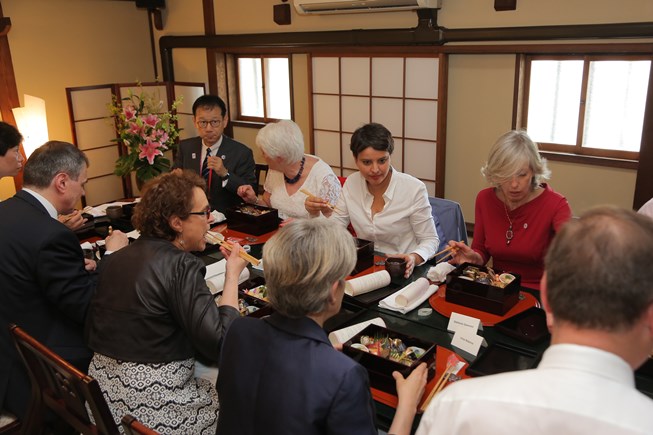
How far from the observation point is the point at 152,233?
5.94 ft

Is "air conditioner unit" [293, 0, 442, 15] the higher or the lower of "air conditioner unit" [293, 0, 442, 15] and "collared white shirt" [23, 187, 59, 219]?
the higher

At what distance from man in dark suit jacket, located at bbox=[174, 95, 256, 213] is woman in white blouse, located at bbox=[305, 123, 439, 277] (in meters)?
0.98

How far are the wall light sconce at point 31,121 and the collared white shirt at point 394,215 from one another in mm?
3689

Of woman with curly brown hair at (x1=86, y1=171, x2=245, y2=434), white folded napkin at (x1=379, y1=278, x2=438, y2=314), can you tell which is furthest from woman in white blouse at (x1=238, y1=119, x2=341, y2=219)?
woman with curly brown hair at (x1=86, y1=171, x2=245, y2=434)

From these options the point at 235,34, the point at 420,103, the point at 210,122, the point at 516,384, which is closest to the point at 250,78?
the point at 235,34

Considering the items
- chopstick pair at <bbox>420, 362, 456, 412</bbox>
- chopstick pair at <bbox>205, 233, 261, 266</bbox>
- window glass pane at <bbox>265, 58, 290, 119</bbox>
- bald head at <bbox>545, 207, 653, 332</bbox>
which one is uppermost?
window glass pane at <bbox>265, 58, 290, 119</bbox>

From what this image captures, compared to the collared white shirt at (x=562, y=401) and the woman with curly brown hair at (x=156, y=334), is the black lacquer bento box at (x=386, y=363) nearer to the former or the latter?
the woman with curly brown hair at (x=156, y=334)

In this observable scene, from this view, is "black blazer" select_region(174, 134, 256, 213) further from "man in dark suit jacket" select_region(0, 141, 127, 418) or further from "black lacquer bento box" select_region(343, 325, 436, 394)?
"black lacquer bento box" select_region(343, 325, 436, 394)

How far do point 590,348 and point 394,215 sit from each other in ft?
6.36

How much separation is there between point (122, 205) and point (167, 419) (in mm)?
1934

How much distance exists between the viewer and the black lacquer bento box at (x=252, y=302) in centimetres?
193

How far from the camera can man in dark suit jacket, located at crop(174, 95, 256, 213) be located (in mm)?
3660

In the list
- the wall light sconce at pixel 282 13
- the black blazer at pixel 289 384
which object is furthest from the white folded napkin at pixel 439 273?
the wall light sconce at pixel 282 13

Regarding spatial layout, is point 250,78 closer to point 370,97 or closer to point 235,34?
point 235,34
